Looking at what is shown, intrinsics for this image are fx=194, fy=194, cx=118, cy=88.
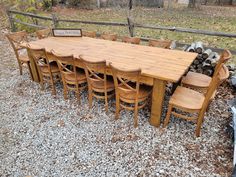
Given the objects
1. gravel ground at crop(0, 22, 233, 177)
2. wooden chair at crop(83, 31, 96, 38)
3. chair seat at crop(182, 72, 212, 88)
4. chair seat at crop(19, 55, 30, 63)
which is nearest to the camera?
gravel ground at crop(0, 22, 233, 177)

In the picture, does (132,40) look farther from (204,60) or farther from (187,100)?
(187,100)

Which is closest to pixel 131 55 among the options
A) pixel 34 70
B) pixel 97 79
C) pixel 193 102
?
pixel 97 79

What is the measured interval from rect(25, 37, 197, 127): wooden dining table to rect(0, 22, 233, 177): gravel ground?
1.44 ft

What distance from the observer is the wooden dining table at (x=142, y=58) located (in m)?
2.64

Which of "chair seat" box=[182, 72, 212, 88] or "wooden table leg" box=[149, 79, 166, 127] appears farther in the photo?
"chair seat" box=[182, 72, 212, 88]

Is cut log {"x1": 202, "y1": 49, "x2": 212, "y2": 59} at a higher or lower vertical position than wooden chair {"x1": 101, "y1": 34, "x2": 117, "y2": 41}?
lower

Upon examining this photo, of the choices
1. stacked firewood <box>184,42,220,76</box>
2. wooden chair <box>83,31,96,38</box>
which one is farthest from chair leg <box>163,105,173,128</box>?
wooden chair <box>83,31,96,38</box>

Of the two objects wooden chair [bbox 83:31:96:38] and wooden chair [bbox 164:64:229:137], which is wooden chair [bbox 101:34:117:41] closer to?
wooden chair [bbox 83:31:96:38]

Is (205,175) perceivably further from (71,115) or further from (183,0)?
(183,0)

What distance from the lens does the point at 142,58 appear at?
10.3 ft

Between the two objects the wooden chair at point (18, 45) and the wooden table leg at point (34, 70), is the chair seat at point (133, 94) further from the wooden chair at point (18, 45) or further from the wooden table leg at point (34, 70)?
the wooden chair at point (18, 45)

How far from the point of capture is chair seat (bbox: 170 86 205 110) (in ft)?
8.54

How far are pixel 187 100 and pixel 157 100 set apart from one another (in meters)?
0.41

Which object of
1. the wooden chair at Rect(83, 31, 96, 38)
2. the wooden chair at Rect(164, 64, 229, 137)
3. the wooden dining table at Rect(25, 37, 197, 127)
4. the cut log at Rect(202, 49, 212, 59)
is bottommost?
the wooden chair at Rect(164, 64, 229, 137)
